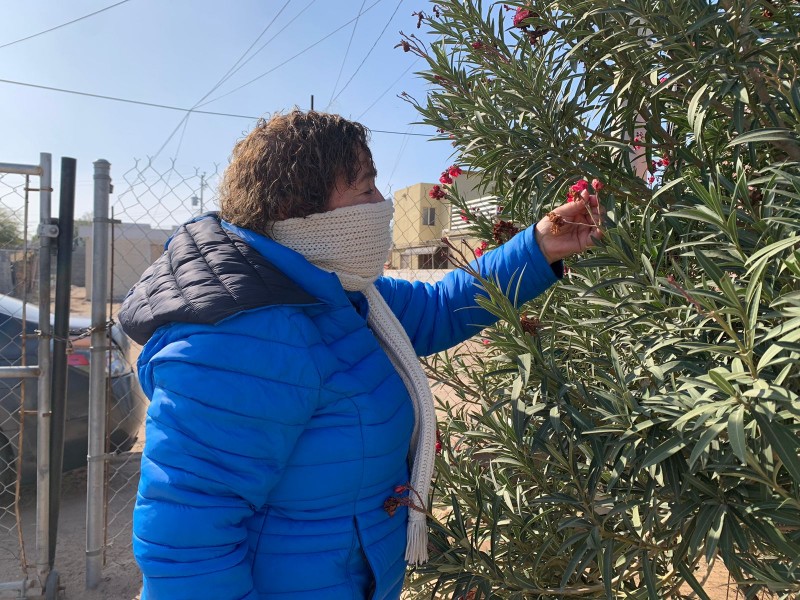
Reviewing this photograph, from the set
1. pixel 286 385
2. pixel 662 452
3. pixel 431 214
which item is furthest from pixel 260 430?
pixel 431 214

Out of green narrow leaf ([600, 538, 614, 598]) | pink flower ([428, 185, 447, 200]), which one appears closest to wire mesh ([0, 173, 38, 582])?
pink flower ([428, 185, 447, 200])

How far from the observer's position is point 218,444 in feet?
3.77

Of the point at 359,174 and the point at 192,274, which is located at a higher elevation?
the point at 359,174

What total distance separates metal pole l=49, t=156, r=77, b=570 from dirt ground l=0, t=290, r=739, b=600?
0.49m

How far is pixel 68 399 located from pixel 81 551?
89cm

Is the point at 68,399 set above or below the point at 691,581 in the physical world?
below

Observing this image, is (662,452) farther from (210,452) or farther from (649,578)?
(210,452)

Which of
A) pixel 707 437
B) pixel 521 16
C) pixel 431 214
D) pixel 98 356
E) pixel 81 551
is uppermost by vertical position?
pixel 521 16

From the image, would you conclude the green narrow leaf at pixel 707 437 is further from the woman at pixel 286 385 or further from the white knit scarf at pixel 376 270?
the white knit scarf at pixel 376 270

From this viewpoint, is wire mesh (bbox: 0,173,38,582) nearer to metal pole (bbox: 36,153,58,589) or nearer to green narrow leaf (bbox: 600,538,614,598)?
metal pole (bbox: 36,153,58,589)

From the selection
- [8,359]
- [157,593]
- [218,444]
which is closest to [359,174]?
[218,444]

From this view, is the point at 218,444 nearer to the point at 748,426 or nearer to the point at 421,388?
the point at 421,388

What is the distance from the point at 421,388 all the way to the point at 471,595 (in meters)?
0.53

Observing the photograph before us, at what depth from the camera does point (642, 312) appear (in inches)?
48.5
